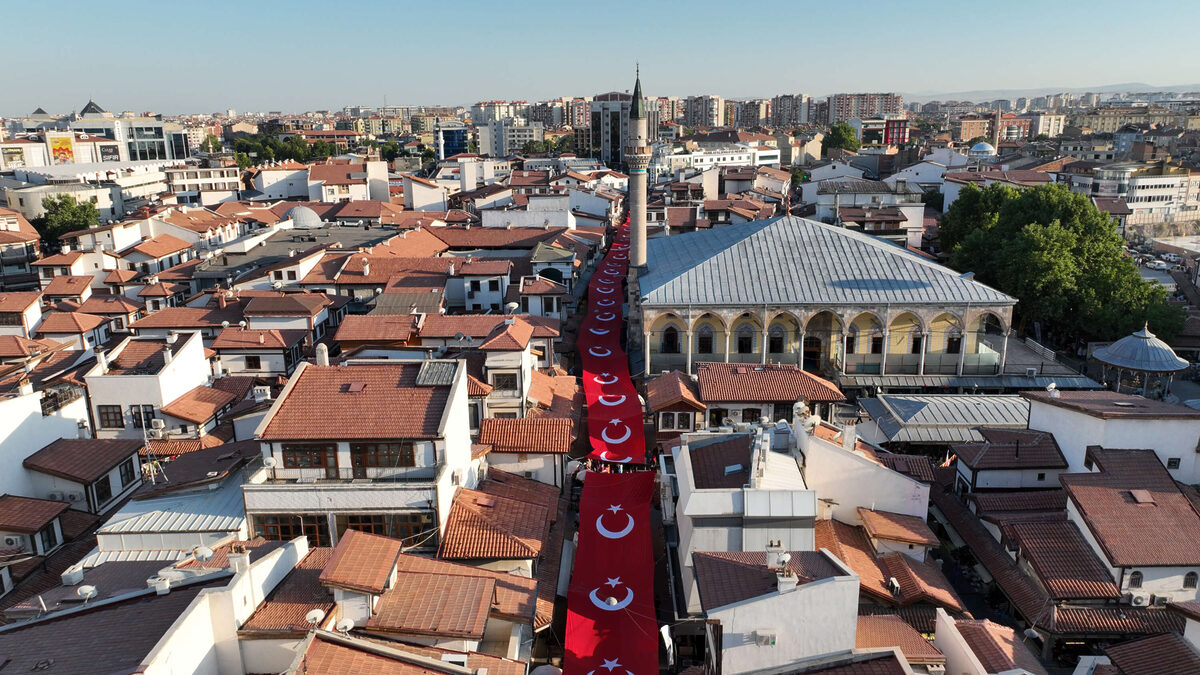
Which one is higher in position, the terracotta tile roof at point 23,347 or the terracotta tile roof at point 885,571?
the terracotta tile roof at point 23,347

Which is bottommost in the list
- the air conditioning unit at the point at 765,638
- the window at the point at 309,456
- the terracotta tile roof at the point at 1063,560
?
the terracotta tile roof at the point at 1063,560

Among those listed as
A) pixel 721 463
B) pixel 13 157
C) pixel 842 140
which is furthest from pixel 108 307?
pixel 842 140

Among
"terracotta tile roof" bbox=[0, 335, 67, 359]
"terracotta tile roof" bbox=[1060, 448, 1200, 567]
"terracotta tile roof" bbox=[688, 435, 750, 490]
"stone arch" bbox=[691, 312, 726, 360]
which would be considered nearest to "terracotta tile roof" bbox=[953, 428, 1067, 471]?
"terracotta tile roof" bbox=[1060, 448, 1200, 567]

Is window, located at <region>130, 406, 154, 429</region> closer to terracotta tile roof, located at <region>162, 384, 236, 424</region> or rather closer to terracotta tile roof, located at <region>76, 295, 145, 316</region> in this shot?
terracotta tile roof, located at <region>162, 384, 236, 424</region>

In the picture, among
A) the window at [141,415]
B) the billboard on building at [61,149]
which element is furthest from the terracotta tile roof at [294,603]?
the billboard on building at [61,149]

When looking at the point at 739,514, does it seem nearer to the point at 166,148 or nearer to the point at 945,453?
the point at 945,453

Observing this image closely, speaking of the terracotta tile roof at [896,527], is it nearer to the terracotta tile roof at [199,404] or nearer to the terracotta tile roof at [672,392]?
the terracotta tile roof at [672,392]

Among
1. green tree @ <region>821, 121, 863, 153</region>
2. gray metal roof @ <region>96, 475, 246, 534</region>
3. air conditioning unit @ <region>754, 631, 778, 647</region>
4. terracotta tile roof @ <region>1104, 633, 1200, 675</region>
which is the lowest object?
terracotta tile roof @ <region>1104, 633, 1200, 675</region>
